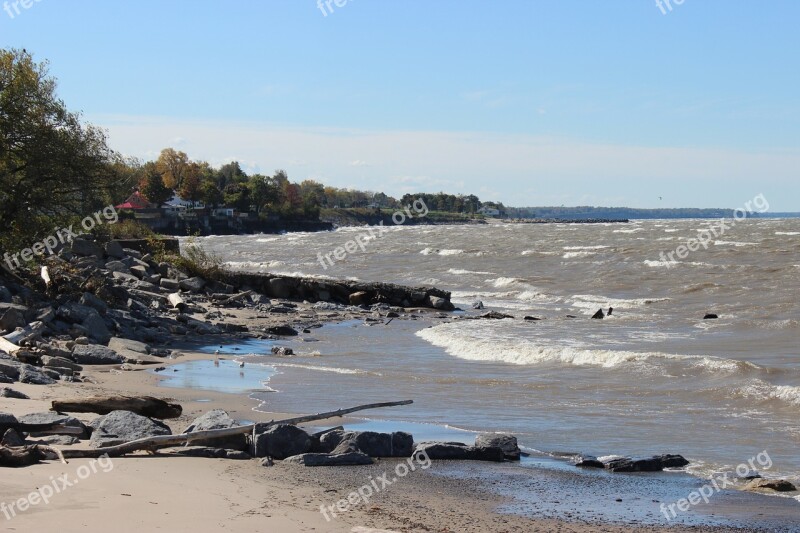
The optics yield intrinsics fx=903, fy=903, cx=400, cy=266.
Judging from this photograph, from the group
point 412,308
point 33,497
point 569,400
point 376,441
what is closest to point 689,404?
point 569,400

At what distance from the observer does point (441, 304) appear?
33156mm

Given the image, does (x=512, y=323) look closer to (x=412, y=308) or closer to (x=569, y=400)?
(x=412, y=308)

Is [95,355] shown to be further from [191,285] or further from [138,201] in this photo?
[138,201]

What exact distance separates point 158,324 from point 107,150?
5635mm

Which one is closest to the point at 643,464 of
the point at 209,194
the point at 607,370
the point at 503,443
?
the point at 503,443

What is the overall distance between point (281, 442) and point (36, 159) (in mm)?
14956

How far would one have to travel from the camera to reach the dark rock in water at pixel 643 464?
994cm

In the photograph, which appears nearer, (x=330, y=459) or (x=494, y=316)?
(x=330, y=459)

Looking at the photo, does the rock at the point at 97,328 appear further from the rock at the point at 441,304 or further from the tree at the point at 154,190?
the tree at the point at 154,190

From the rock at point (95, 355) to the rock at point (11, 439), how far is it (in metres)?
7.39

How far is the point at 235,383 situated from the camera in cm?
1556

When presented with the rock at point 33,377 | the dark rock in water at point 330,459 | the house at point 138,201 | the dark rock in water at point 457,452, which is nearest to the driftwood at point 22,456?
the dark rock in water at point 330,459

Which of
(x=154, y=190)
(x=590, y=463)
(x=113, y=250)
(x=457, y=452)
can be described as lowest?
(x=590, y=463)

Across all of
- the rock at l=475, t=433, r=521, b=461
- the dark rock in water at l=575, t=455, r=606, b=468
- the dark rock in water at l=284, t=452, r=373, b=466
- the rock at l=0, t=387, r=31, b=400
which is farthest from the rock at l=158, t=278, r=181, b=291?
the dark rock in water at l=575, t=455, r=606, b=468
